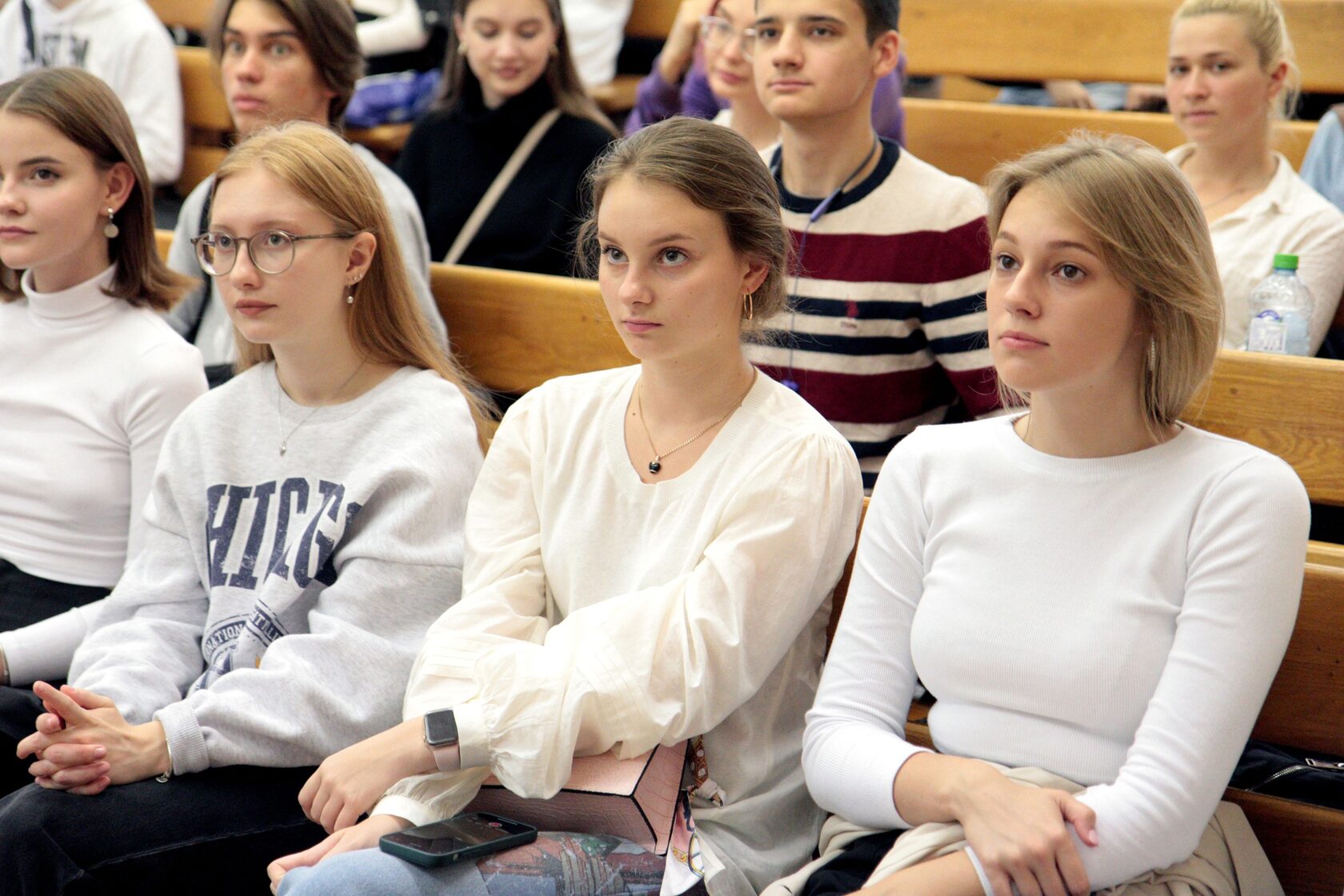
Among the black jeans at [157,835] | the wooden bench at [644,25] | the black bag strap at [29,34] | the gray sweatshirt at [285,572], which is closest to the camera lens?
the black jeans at [157,835]

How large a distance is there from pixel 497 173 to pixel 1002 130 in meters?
1.15

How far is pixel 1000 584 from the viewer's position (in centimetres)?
135


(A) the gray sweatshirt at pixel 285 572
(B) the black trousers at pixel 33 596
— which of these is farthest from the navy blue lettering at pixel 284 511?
(B) the black trousers at pixel 33 596

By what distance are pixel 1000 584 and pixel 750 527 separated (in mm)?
261

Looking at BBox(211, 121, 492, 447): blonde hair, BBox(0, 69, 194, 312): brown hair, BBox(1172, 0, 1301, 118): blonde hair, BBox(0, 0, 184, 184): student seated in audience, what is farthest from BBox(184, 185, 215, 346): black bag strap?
BBox(1172, 0, 1301, 118): blonde hair

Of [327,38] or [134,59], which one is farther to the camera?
[134,59]

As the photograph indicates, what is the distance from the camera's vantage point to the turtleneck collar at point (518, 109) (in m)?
2.88

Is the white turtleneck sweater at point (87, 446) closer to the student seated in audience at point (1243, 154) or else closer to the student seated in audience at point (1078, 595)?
the student seated in audience at point (1078, 595)

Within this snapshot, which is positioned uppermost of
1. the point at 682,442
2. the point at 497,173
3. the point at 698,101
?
the point at 698,101

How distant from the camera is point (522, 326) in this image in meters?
2.21

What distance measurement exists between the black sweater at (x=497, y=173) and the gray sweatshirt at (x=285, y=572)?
1.00 m

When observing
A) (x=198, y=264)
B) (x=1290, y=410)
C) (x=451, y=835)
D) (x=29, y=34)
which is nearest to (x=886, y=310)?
(x=1290, y=410)

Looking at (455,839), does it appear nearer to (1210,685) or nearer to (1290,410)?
(1210,685)

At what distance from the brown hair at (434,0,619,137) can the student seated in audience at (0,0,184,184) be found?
1023mm
